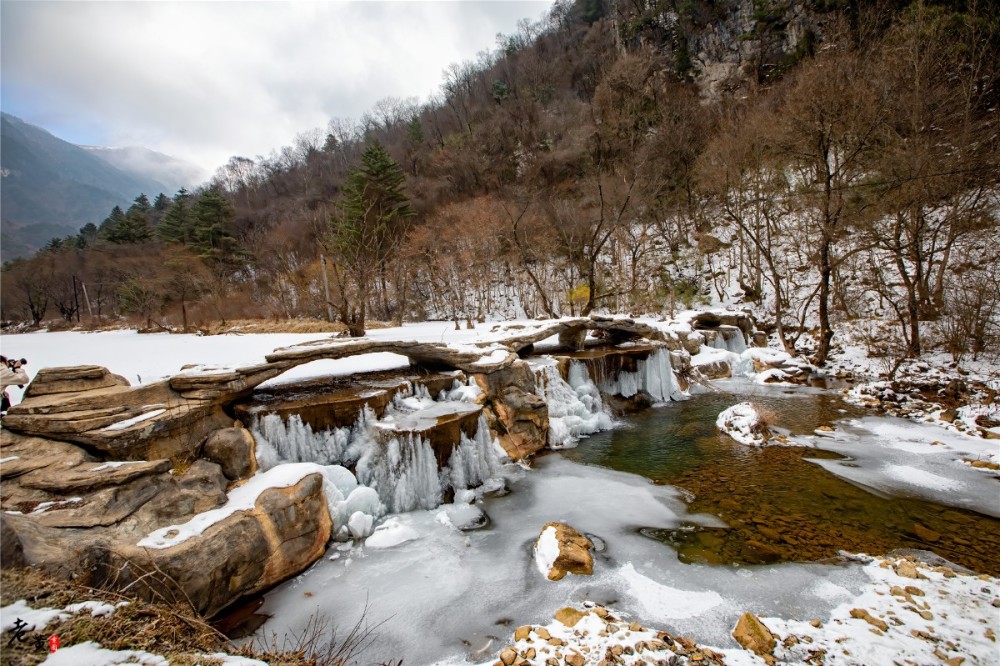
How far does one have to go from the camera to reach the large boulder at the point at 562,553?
509 centimetres

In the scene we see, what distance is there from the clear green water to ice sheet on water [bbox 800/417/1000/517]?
0.37 meters

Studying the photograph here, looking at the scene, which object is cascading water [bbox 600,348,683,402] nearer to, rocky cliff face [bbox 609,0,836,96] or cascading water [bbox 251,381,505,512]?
cascading water [bbox 251,381,505,512]

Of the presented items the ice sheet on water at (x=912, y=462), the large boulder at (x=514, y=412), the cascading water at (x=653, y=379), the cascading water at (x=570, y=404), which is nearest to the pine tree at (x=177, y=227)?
the large boulder at (x=514, y=412)

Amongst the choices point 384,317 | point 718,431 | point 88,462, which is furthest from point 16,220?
point 718,431

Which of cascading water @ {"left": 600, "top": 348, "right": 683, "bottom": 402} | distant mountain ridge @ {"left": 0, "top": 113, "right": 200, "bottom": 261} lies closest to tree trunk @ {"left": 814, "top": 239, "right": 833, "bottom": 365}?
cascading water @ {"left": 600, "top": 348, "right": 683, "bottom": 402}

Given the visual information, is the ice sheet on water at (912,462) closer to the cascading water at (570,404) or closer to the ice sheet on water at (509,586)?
the ice sheet on water at (509,586)

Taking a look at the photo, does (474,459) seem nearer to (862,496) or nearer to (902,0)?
(862,496)

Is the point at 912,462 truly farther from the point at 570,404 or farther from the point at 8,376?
the point at 8,376

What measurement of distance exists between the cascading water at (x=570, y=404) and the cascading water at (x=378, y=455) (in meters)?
3.21

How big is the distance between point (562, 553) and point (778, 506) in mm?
3814

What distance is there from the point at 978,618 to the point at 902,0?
95.0 ft

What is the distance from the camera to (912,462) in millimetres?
7527

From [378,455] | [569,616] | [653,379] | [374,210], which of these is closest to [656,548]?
[569,616]

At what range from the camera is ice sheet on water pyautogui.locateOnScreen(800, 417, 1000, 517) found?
6434 millimetres
